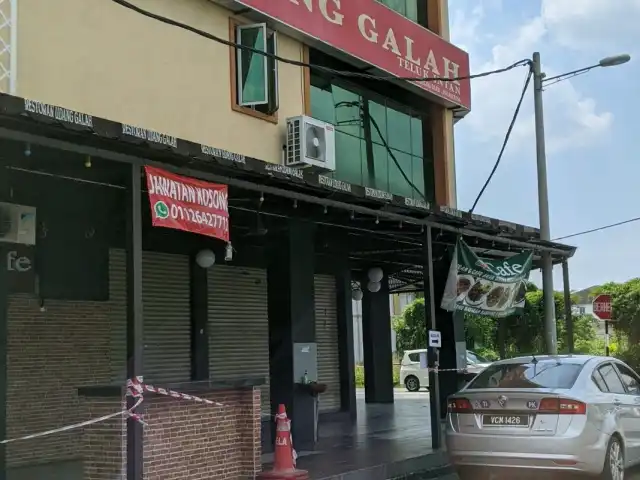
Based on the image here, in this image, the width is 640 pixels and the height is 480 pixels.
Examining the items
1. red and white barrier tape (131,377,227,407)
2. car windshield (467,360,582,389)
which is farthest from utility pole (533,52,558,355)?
red and white barrier tape (131,377,227,407)

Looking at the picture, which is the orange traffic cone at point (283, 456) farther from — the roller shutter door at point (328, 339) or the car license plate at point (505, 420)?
the roller shutter door at point (328, 339)

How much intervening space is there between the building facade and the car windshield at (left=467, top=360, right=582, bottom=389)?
2781mm

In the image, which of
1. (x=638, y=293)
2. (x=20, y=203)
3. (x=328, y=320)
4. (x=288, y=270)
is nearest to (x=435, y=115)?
(x=328, y=320)

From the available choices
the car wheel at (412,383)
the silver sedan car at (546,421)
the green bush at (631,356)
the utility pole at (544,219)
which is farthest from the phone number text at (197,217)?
the green bush at (631,356)

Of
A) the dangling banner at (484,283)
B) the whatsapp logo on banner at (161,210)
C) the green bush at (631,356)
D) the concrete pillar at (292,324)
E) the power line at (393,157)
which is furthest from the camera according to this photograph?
the green bush at (631,356)

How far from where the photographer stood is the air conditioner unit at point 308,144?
1328 cm

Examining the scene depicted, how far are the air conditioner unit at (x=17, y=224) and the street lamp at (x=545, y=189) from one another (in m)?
9.69

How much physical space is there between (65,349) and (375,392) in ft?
36.2

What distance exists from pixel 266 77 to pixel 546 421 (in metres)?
7.35

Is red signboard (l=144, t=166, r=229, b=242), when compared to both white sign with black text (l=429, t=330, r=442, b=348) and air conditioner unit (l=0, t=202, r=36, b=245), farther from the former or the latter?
white sign with black text (l=429, t=330, r=442, b=348)

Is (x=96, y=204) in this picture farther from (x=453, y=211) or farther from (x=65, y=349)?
(x=453, y=211)

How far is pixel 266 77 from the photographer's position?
13188mm

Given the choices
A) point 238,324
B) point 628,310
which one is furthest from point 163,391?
point 628,310

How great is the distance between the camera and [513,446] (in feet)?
28.3
